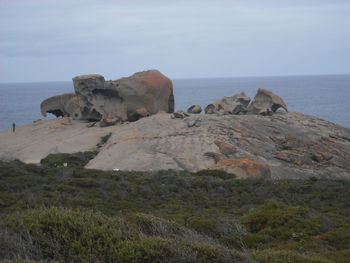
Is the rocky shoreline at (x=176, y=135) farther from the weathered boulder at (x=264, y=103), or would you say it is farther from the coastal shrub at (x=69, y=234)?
the coastal shrub at (x=69, y=234)

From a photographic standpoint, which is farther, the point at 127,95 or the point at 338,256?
the point at 127,95

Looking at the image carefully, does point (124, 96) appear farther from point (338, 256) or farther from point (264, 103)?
point (338, 256)

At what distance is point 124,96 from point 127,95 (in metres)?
0.24

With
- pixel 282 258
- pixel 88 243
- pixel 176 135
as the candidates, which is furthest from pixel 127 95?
pixel 88 243

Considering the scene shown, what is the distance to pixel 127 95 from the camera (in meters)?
42.2

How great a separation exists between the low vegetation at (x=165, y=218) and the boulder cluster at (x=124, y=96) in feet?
30.8

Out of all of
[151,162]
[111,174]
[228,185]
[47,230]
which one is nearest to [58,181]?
[111,174]

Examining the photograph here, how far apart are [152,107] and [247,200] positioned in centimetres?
2173

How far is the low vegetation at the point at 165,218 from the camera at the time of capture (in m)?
8.86

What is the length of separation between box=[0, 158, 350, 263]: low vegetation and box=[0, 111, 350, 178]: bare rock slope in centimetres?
303

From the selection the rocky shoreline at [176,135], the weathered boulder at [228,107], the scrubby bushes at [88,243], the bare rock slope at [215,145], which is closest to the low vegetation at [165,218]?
the scrubby bushes at [88,243]

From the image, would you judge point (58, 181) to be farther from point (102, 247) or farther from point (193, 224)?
point (102, 247)

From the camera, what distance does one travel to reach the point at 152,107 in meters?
42.9

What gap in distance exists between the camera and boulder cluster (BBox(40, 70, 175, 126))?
139 ft
